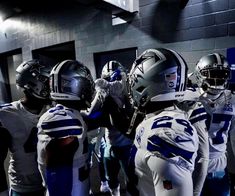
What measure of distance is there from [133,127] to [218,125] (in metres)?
1.00

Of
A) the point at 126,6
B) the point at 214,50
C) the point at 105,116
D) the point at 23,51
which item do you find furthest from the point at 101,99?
the point at 23,51

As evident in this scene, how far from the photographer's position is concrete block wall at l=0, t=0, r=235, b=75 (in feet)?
11.8

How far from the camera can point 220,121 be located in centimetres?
215

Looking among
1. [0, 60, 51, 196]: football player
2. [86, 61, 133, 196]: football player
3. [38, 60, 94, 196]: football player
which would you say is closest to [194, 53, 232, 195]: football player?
[86, 61, 133, 196]: football player

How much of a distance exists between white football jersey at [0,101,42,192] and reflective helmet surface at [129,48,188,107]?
951mm

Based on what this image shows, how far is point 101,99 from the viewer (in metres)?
2.62

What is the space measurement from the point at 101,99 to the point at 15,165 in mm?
1128

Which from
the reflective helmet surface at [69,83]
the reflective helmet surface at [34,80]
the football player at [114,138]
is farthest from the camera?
the football player at [114,138]

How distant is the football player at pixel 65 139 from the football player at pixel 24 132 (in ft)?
0.80

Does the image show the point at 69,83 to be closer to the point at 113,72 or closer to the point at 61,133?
the point at 61,133

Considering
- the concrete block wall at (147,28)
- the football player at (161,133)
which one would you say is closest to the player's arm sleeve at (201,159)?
the football player at (161,133)

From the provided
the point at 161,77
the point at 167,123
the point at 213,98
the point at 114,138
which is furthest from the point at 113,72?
the point at 167,123

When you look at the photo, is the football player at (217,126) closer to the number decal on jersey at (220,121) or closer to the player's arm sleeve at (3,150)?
the number decal on jersey at (220,121)

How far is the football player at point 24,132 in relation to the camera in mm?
1707
